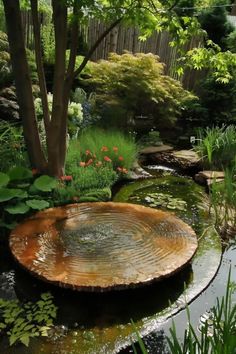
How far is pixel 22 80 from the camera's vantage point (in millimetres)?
3699

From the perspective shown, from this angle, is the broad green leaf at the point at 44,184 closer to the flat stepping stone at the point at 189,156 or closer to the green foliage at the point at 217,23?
the flat stepping stone at the point at 189,156

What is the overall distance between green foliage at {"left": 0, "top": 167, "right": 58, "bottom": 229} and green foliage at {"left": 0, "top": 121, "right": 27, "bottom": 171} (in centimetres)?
38

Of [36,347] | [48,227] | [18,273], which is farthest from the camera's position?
[48,227]

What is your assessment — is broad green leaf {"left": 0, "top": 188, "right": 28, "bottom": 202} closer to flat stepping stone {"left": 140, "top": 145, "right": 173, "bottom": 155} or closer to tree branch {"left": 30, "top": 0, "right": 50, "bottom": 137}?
tree branch {"left": 30, "top": 0, "right": 50, "bottom": 137}

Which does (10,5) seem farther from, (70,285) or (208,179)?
(208,179)

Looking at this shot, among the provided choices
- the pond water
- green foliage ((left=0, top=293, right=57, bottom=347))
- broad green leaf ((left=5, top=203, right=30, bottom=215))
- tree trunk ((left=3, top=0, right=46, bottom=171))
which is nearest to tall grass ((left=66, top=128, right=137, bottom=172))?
tree trunk ((left=3, top=0, right=46, bottom=171))

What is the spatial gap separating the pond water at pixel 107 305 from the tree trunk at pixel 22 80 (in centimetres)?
116

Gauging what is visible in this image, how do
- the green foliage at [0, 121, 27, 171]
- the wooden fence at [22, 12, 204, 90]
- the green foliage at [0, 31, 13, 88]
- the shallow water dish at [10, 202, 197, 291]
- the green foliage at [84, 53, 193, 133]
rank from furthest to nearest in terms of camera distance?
the wooden fence at [22, 12, 204, 90] < the green foliage at [84, 53, 193, 133] < the green foliage at [0, 31, 13, 88] < the green foliage at [0, 121, 27, 171] < the shallow water dish at [10, 202, 197, 291]

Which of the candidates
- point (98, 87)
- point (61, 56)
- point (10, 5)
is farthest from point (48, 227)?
point (98, 87)

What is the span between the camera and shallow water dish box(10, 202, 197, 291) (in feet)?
8.30

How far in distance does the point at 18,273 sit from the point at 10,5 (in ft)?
8.01

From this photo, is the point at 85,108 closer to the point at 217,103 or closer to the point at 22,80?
the point at 22,80

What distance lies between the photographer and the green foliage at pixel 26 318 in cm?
216

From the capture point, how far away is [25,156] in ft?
13.8
